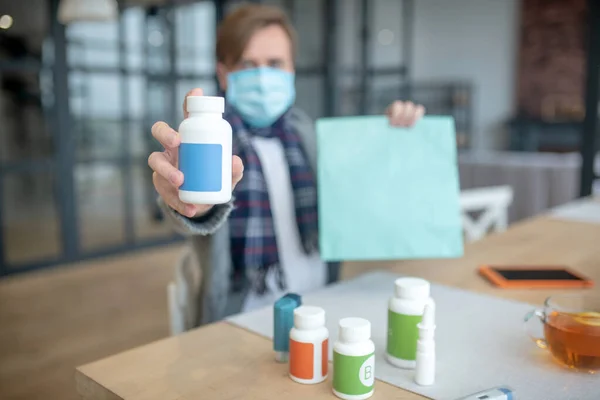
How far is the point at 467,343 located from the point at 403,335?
153 mm

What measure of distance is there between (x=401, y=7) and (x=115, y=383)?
6523 mm

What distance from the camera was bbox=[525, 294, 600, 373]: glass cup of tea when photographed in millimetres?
765

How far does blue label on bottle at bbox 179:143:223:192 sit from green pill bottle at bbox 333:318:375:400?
0.76 ft

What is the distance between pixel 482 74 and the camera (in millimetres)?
8219

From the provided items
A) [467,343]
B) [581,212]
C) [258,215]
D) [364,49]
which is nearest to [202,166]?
[467,343]

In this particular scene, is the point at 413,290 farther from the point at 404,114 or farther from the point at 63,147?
the point at 63,147

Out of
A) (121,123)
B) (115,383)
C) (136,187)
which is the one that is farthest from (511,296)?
(136,187)

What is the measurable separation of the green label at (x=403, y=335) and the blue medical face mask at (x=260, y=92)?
29.2 inches

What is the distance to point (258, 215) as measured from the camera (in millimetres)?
1391

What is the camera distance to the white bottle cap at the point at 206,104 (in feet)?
2.25

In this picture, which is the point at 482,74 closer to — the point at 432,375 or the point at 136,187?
the point at 136,187

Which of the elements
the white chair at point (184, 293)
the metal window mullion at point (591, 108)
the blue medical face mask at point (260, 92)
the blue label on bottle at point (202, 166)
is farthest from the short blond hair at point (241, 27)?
the metal window mullion at point (591, 108)

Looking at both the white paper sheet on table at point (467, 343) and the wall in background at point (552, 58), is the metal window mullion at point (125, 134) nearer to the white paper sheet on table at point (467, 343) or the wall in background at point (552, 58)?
the white paper sheet on table at point (467, 343)

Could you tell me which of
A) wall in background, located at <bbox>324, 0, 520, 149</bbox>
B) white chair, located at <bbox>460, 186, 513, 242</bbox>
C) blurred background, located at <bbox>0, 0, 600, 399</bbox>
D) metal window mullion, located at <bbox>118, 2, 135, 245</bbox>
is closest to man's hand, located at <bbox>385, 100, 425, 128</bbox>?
white chair, located at <bbox>460, 186, 513, 242</bbox>
